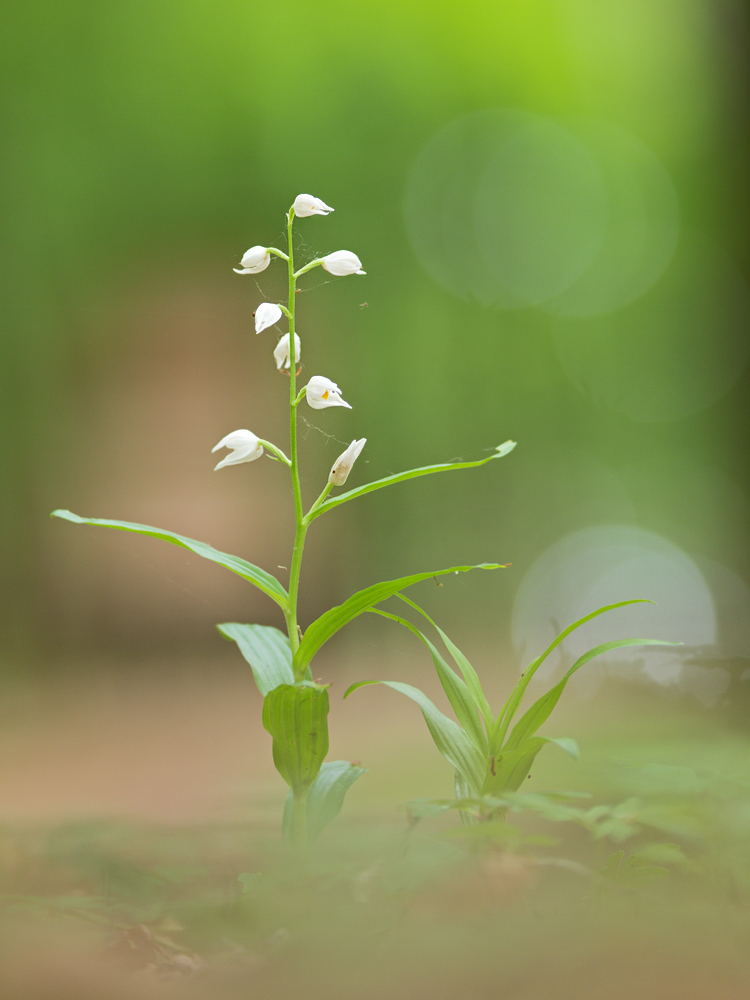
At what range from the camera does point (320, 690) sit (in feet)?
1.72

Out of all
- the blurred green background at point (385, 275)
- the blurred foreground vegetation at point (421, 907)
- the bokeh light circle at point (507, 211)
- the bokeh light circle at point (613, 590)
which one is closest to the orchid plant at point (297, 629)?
the blurred foreground vegetation at point (421, 907)

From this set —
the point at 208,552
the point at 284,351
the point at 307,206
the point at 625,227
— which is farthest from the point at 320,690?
the point at 625,227

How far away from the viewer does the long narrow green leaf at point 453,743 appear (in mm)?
560

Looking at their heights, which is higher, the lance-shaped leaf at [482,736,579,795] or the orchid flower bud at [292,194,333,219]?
the orchid flower bud at [292,194,333,219]

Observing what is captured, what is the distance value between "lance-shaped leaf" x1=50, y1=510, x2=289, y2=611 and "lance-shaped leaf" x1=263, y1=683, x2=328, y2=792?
0.29 ft

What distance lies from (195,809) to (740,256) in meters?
1.99

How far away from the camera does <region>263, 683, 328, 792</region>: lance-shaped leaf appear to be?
0.53 m

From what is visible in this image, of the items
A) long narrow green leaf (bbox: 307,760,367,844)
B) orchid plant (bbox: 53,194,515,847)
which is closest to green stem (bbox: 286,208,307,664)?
orchid plant (bbox: 53,194,515,847)

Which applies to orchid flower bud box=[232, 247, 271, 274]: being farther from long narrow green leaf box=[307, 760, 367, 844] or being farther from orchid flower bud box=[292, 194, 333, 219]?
long narrow green leaf box=[307, 760, 367, 844]

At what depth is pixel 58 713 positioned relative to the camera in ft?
4.34

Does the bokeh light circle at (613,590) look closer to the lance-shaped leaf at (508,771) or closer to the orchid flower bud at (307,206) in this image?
the lance-shaped leaf at (508,771)

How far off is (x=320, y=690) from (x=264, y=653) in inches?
4.1

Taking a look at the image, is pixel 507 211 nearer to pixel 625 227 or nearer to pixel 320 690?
pixel 625 227

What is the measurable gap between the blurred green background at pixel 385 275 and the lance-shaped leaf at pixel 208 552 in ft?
3.64
